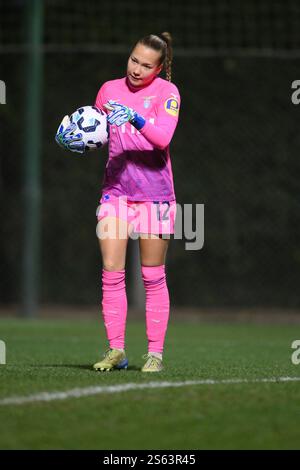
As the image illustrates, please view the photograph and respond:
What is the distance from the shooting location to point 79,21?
15562 millimetres

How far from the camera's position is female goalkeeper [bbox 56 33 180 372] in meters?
6.64

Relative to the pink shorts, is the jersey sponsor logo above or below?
above

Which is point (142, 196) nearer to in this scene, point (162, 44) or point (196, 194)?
point (162, 44)

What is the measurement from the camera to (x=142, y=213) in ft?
22.0

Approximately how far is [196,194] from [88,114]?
8124mm

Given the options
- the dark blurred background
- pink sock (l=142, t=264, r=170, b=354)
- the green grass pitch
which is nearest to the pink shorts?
pink sock (l=142, t=264, r=170, b=354)

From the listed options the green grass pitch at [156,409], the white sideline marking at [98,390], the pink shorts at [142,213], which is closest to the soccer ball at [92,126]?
the pink shorts at [142,213]

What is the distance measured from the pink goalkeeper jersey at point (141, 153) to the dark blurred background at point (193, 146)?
7.08 metres

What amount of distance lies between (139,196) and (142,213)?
103 millimetres

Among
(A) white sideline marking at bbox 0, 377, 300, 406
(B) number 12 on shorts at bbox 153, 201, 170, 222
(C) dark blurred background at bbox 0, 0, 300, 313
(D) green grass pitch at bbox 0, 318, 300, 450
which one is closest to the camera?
(D) green grass pitch at bbox 0, 318, 300, 450

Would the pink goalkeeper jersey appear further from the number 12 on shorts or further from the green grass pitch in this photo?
the green grass pitch

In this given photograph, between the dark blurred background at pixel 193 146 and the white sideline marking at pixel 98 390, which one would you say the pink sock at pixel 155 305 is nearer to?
the white sideline marking at pixel 98 390

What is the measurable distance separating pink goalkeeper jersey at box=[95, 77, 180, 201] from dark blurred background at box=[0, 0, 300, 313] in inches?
279

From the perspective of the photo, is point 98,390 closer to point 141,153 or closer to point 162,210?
point 162,210
